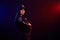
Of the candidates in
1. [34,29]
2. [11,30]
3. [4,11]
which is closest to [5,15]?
[4,11]

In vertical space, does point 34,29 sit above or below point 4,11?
below

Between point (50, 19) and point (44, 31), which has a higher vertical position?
point (50, 19)

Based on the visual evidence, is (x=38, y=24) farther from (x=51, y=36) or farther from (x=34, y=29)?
(x=51, y=36)

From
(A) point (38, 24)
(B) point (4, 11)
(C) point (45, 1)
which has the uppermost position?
(C) point (45, 1)

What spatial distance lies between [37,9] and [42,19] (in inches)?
12.1

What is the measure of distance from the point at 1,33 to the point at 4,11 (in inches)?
24.3

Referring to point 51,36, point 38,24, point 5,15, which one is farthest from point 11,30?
point 51,36

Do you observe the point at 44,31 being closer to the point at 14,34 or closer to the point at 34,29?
the point at 34,29

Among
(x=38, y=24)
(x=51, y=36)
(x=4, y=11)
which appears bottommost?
(x=51, y=36)

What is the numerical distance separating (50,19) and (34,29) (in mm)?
520

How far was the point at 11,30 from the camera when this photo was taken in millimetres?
4180

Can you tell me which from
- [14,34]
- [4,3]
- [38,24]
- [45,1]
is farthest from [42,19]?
[4,3]

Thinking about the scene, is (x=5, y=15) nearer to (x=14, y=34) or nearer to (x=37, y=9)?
(x=14, y=34)

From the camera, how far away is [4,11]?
417 centimetres
